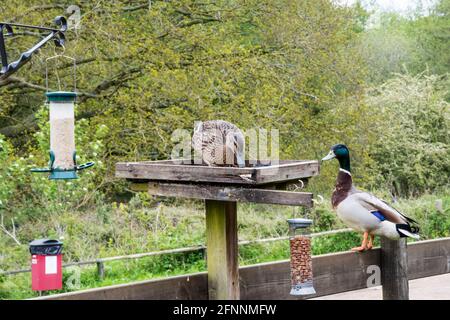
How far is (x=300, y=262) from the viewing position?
374 centimetres

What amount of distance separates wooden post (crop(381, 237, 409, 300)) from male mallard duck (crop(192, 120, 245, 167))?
3.12 ft

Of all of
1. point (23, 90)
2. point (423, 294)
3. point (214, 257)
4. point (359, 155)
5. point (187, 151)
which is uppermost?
point (23, 90)

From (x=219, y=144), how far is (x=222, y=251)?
53 cm

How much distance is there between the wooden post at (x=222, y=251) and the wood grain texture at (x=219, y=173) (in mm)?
253

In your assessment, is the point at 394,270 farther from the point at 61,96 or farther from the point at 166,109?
the point at 166,109

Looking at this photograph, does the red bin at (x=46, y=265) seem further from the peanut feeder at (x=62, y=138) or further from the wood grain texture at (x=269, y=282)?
the wood grain texture at (x=269, y=282)

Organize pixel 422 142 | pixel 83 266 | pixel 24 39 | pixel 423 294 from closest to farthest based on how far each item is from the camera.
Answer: pixel 423 294 → pixel 83 266 → pixel 24 39 → pixel 422 142

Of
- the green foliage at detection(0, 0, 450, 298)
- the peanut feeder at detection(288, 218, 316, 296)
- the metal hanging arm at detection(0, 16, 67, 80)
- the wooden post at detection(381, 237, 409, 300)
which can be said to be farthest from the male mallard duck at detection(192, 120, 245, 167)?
the green foliage at detection(0, 0, 450, 298)

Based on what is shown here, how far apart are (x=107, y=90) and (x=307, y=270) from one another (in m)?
10.0

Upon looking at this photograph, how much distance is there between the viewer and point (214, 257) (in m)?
3.65
